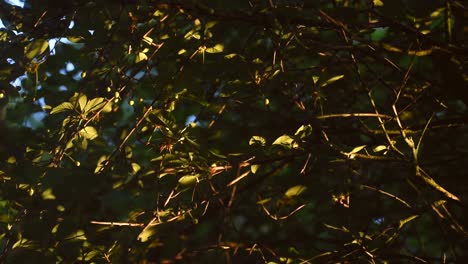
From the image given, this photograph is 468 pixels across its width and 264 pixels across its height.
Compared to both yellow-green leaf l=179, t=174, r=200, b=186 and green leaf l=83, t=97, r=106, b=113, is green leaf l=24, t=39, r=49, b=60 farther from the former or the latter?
yellow-green leaf l=179, t=174, r=200, b=186

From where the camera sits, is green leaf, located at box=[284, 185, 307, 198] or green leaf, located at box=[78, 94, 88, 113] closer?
green leaf, located at box=[78, 94, 88, 113]

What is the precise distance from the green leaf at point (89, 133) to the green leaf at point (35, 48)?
1.00 feet

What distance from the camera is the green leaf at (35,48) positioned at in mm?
1924

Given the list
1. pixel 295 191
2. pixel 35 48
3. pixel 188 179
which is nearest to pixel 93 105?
pixel 35 48

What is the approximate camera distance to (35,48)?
76.2 inches

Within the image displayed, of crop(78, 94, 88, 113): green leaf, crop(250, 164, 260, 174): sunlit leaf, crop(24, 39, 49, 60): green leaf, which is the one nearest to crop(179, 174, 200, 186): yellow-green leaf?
crop(250, 164, 260, 174): sunlit leaf

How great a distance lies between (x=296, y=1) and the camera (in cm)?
182

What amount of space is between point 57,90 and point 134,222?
730 mm

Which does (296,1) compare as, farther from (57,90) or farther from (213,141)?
(57,90)

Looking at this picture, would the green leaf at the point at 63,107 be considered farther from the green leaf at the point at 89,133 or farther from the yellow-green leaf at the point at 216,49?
the yellow-green leaf at the point at 216,49

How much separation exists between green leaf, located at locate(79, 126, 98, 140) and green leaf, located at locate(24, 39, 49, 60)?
0.31m

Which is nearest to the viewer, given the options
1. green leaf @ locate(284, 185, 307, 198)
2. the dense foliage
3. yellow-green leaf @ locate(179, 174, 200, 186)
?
the dense foliage

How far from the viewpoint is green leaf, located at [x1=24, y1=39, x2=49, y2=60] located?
1.92 metres

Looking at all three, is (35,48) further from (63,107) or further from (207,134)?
(207,134)
